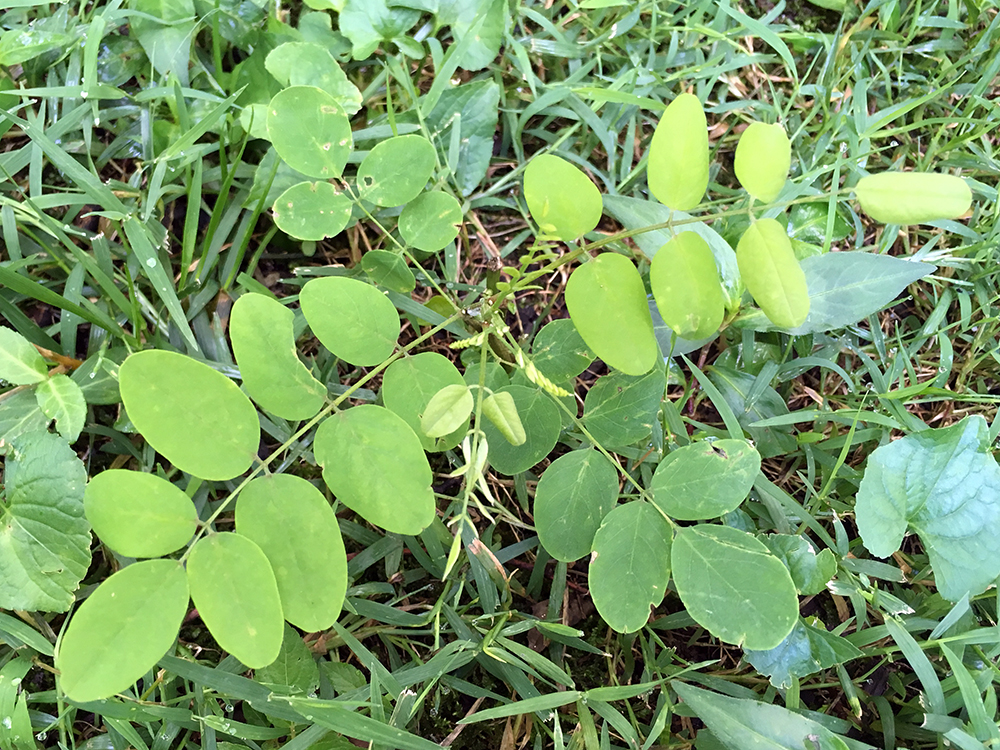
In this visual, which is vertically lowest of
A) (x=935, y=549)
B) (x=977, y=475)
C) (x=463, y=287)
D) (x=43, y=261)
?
(x=935, y=549)

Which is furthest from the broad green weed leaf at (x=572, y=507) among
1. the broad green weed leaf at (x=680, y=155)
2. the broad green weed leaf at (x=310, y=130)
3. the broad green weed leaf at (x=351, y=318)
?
the broad green weed leaf at (x=310, y=130)

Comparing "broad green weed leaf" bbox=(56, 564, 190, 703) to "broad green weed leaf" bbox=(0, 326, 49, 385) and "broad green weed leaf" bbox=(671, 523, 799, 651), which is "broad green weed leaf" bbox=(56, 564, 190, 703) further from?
"broad green weed leaf" bbox=(671, 523, 799, 651)

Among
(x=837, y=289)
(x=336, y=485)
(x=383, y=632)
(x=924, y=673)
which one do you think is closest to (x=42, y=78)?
(x=336, y=485)

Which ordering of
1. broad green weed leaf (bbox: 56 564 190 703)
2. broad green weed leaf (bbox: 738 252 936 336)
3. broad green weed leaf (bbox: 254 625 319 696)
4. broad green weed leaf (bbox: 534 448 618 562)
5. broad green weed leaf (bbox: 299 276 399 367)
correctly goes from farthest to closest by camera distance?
broad green weed leaf (bbox: 738 252 936 336)
broad green weed leaf (bbox: 254 625 319 696)
broad green weed leaf (bbox: 534 448 618 562)
broad green weed leaf (bbox: 299 276 399 367)
broad green weed leaf (bbox: 56 564 190 703)

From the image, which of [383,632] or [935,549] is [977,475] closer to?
[935,549]

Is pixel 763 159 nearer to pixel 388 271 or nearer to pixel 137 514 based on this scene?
pixel 388 271

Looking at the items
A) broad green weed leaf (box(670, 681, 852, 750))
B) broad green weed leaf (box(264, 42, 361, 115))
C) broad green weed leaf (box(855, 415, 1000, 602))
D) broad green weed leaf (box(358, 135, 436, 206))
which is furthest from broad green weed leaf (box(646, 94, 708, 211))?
broad green weed leaf (box(670, 681, 852, 750))
